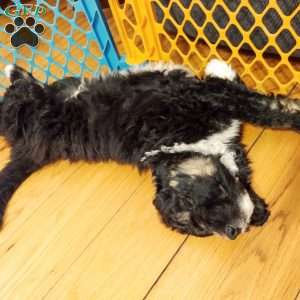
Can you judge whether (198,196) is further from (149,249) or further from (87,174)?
(87,174)

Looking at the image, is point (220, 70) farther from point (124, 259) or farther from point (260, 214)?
point (124, 259)

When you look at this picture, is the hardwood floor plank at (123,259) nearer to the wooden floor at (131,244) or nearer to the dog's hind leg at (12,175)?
the wooden floor at (131,244)

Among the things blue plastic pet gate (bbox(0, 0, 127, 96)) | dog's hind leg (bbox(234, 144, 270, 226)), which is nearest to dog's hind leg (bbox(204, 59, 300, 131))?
dog's hind leg (bbox(234, 144, 270, 226))

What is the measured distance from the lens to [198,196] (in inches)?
38.8

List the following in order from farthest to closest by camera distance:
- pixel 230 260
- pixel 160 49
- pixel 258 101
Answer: pixel 160 49 → pixel 258 101 → pixel 230 260

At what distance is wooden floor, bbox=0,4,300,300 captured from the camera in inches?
41.6

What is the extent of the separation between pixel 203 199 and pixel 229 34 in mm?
634

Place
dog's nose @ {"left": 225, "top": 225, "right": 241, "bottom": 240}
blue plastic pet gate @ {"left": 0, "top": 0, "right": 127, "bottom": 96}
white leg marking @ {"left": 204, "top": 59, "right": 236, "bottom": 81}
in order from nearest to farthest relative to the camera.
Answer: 1. dog's nose @ {"left": 225, "top": 225, "right": 241, "bottom": 240}
2. white leg marking @ {"left": 204, "top": 59, "right": 236, "bottom": 81}
3. blue plastic pet gate @ {"left": 0, "top": 0, "right": 127, "bottom": 96}

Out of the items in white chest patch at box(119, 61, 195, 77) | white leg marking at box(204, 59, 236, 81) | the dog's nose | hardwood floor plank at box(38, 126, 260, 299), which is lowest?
hardwood floor plank at box(38, 126, 260, 299)

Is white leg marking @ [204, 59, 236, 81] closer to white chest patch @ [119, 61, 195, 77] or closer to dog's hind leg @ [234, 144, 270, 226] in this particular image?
white chest patch @ [119, 61, 195, 77]

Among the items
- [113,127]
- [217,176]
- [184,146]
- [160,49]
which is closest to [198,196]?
[217,176]

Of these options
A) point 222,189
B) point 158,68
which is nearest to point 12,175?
point 158,68

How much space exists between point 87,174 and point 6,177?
27 cm

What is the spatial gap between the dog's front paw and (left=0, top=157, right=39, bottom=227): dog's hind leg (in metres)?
0.77
